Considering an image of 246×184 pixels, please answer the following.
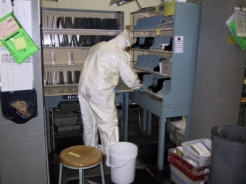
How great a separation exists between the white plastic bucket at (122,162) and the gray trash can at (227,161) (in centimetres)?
78

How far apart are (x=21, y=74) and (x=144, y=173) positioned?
1771 millimetres

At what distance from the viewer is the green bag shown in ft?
5.08

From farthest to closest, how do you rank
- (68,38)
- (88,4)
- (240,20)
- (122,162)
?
1. (88,4)
2. (68,38)
3. (122,162)
4. (240,20)

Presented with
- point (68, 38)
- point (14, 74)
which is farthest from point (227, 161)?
point (68, 38)

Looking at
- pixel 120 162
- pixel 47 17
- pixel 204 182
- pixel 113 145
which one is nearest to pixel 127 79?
pixel 113 145

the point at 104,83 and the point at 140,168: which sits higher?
the point at 104,83

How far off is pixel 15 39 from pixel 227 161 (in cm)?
167

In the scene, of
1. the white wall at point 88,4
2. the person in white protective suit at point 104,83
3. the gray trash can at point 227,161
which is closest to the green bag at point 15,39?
the person in white protective suit at point 104,83

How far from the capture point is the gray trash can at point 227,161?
1590 mm

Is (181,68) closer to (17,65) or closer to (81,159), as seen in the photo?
(81,159)

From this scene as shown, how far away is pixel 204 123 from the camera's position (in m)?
2.56

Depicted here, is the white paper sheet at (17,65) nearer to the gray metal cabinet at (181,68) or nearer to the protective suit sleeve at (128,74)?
the protective suit sleeve at (128,74)

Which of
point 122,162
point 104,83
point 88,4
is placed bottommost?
point 122,162

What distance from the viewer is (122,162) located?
90.2 inches
